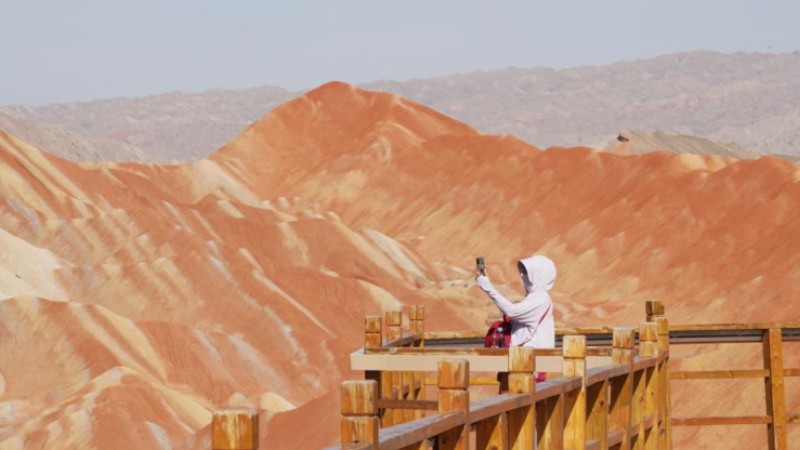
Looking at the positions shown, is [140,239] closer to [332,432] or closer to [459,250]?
[459,250]

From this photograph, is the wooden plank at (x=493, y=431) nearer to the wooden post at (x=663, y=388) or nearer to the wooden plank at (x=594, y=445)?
the wooden plank at (x=594, y=445)

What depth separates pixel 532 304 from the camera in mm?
9547

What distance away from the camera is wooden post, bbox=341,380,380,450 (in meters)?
4.98

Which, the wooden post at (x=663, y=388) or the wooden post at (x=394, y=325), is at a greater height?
the wooden post at (x=394, y=325)

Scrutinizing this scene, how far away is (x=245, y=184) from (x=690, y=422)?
79110 millimetres

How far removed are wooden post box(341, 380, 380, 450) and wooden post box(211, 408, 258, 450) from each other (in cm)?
78

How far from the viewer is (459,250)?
78.6 meters

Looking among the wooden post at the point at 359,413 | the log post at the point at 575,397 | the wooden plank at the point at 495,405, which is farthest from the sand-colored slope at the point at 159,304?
the wooden post at the point at 359,413

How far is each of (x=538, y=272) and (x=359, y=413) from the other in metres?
4.45

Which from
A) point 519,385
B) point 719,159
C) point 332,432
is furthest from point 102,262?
point 519,385

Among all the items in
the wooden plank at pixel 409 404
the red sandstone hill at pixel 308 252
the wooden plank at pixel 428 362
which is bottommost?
the wooden plank at pixel 409 404

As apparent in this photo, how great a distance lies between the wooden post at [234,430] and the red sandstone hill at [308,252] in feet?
74.6

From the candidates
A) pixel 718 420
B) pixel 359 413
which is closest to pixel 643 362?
pixel 718 420

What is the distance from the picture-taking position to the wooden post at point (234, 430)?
418 cm
